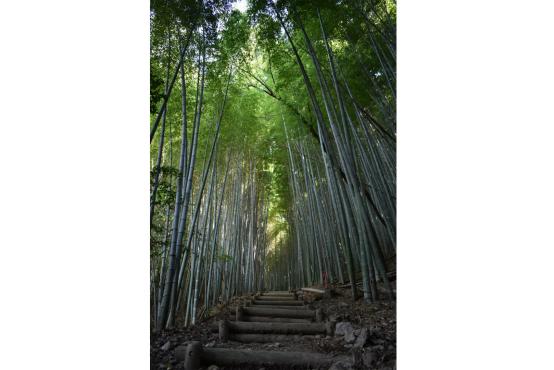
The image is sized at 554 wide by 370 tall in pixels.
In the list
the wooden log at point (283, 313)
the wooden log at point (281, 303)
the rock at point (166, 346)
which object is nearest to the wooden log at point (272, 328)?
the rock at point (166, 346)

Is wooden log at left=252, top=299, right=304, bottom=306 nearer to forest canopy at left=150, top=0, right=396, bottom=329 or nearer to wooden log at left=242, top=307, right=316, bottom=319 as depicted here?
forest canopy at left=150, top=0, right=396, bottom=329

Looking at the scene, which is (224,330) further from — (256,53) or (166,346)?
(256,53)

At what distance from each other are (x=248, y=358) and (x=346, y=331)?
18.7 inches

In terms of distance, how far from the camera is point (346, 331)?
1486 mm

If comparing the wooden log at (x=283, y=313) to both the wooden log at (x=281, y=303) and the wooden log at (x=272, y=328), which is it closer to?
the wooden log at (x=272, y=328)

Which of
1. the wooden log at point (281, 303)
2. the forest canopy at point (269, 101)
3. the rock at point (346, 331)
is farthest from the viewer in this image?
the wooden log at point (281, 303)

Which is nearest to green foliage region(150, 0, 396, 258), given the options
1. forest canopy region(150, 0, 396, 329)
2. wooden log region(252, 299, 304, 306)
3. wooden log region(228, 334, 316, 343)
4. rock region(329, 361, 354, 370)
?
forest canopy region(150, 0, 396, 329)

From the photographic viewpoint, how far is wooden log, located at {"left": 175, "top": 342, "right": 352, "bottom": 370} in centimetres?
120

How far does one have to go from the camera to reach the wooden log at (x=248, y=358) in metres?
1.20

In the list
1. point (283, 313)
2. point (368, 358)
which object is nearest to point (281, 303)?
point (283, 313)

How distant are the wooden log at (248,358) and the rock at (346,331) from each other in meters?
0.17
